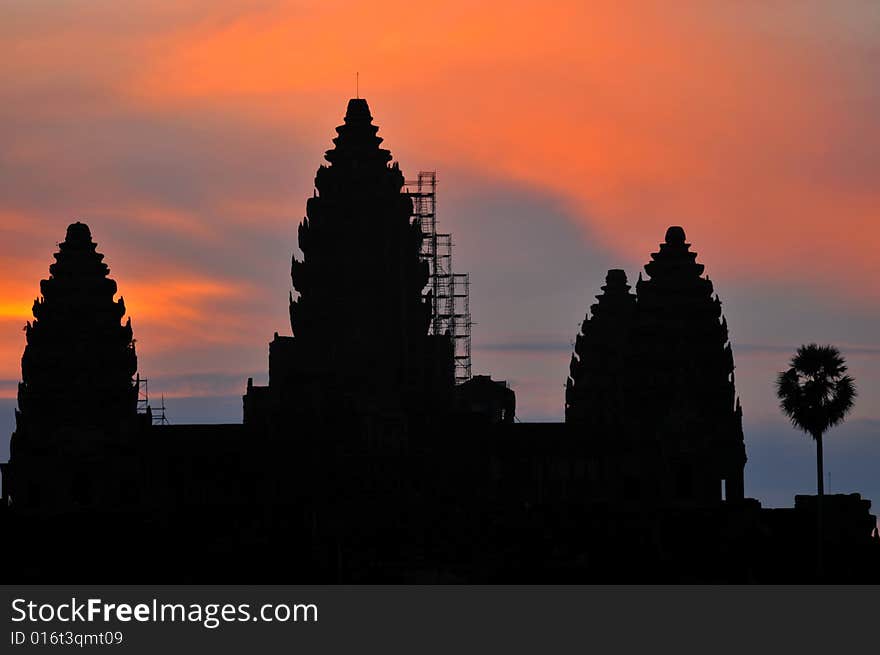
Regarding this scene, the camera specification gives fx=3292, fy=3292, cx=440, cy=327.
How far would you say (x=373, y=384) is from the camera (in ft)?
602

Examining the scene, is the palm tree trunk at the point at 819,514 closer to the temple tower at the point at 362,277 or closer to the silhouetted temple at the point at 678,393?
the silhouetted temple at the point at 678,393

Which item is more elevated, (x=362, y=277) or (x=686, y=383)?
(x=362, y=277)

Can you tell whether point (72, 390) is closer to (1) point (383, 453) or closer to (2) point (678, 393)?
(1) point (383, 453)

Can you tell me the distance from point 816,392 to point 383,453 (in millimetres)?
25496

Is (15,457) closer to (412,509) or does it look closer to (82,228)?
(82,228)

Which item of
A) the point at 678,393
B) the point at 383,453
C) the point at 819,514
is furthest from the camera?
the point at 678,393

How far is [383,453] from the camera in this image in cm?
16762

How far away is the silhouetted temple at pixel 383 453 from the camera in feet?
469

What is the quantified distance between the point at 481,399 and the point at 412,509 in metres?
32.4

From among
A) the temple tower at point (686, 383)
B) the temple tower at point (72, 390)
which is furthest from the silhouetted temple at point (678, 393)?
the temple tower at point (72, 390)

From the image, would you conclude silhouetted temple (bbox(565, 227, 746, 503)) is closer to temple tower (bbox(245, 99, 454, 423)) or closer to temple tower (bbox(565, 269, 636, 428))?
temple tower (bbox(565, 269, 636, 428))

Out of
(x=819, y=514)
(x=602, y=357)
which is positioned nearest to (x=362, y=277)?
(x=602, y=357)

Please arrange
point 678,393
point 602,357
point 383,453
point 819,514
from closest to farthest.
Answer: point 819,514
point 383,453
point 678,393
point 602,357

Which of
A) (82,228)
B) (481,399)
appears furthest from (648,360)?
(82,228)
